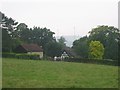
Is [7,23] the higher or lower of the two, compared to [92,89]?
higher

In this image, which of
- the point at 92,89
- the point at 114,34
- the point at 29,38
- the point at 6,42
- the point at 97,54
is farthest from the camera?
the point at 29,38

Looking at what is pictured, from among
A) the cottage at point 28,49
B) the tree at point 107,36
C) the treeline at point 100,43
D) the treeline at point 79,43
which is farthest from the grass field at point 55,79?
the cottage at point 28,49

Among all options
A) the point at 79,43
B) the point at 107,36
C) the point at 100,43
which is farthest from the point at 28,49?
the point at 107,36

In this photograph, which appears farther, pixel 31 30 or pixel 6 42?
pixel 31 30

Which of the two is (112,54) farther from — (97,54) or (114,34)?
(114,34)

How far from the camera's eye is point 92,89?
13703mm

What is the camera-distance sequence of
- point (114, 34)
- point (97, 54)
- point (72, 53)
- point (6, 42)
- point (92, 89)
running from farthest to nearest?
point (72, 53) → point (114, 34) → point (97, 54) → point (6, 42) → point (92, 89)

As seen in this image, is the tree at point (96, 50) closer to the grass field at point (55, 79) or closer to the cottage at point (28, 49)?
the cottage at point (28, 49)

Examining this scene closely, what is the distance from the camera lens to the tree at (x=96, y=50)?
91438 mm

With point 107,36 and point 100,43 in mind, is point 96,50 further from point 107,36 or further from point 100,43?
point 107,36

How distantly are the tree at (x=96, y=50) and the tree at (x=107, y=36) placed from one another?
1745 millimetres

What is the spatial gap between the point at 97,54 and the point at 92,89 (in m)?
79.6

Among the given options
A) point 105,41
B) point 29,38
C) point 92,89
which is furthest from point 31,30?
point 92,89

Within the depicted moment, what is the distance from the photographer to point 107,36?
323 ft
